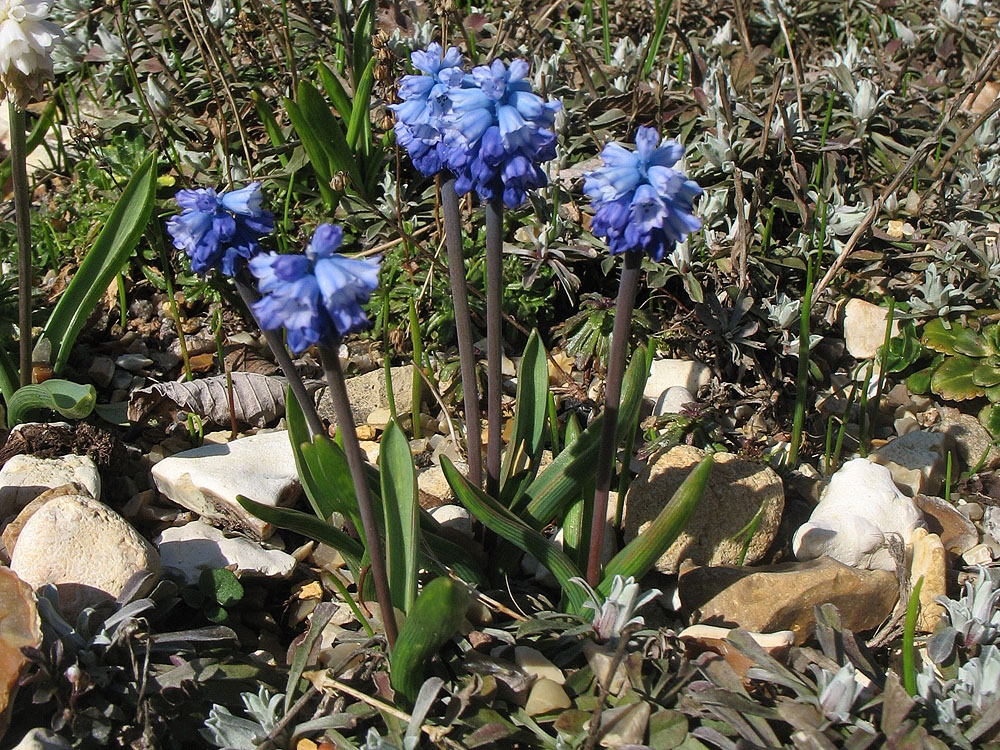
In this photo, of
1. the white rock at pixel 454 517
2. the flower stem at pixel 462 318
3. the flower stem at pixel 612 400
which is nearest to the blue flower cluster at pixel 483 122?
the flower stem at pixel 462 318

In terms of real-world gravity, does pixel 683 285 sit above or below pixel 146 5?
below

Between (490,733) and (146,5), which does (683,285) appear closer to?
(490,733)

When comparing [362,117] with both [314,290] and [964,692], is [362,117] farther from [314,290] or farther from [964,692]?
[964,692]

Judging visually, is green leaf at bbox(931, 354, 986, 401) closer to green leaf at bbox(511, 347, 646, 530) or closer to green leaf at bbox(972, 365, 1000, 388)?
green leaf at bbox(972, 365, 1000, 388)

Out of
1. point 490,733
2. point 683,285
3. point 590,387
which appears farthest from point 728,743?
point 683,285

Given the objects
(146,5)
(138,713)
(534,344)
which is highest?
(146,5)

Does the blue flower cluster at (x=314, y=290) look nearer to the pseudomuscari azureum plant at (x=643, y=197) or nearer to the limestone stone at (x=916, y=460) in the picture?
the pseudomuscari azureum plant at (x=643, y=197)
